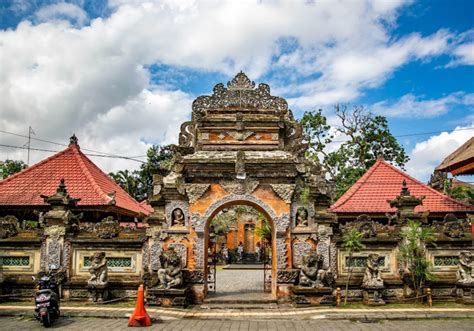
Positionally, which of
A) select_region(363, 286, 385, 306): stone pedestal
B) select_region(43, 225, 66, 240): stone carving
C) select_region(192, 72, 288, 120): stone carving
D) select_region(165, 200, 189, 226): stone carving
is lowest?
select_region(363, 286, 385, 306): stone pedestal

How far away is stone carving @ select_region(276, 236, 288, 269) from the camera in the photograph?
11727mm

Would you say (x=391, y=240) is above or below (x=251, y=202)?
below

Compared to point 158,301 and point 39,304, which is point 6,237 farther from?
point 158,301

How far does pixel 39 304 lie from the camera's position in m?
9.07

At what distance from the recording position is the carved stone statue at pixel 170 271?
11.0 m

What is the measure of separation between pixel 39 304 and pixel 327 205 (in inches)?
299

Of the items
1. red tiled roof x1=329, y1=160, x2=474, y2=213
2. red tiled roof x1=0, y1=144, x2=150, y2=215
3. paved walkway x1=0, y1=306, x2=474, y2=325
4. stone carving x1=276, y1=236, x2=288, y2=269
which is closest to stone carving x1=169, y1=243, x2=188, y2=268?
paved walkway x1=0, y1=306, x2=474, y2=325

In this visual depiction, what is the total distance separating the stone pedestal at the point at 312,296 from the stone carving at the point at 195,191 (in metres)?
3.55

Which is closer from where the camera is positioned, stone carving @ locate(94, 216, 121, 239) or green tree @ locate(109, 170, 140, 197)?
stone carving @ locate(94, 216, 121, 239)

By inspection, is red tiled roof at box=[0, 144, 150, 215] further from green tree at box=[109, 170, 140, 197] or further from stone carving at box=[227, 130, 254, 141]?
green tree at box=[109, 170, 140, 197]

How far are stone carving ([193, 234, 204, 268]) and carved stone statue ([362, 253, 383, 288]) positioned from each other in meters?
4.38

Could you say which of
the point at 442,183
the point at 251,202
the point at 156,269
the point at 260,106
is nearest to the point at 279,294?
the point at 251,202

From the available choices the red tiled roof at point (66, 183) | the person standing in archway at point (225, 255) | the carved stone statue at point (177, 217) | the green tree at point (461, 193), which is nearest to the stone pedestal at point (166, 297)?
the carved stone statue at point (177, 217)

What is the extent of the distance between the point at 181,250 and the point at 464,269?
7.66 meters
